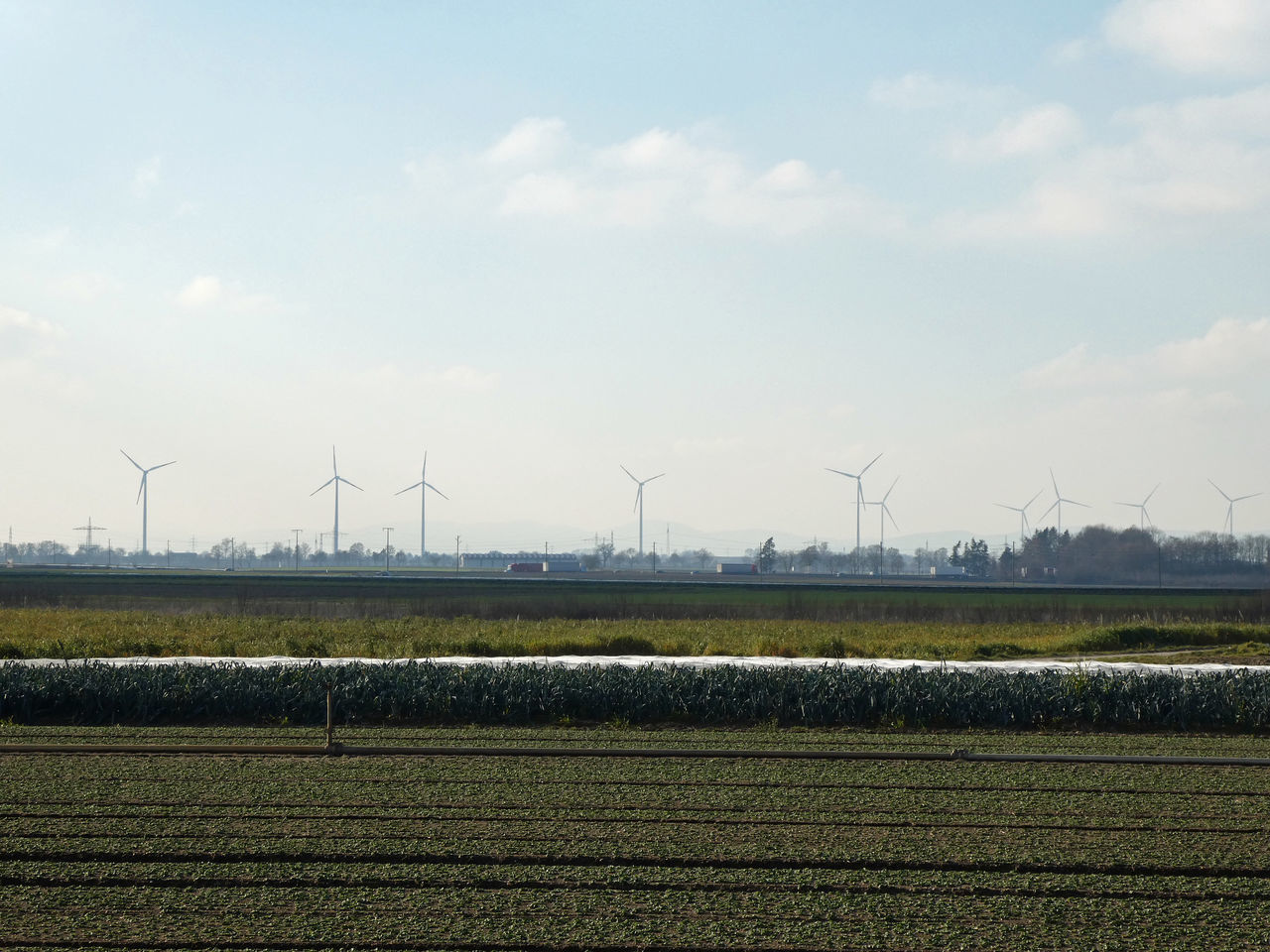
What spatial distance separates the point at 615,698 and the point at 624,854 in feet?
28.2

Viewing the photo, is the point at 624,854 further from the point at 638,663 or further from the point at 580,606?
the point at 580,606

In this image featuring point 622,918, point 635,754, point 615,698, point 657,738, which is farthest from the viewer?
point 615,698

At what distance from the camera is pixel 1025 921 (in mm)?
8180

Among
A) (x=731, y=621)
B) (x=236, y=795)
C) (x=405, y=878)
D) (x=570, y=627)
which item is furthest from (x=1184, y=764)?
(x=731, y=621)

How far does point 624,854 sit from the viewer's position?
9.63 m

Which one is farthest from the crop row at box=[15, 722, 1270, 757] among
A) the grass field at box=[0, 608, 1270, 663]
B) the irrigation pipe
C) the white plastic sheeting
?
the grass field at box=[0, 608, 1270, 663]

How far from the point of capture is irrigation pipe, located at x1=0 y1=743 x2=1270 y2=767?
43.8ft

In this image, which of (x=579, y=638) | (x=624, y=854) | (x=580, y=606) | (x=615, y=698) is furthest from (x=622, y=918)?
(x=580, y=606)

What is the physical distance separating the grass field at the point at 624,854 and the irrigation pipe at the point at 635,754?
149 mm

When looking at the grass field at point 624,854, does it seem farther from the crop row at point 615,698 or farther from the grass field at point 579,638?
the grass field at point 579,638

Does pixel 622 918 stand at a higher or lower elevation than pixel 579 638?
lower

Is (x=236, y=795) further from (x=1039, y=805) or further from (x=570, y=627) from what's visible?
(x=570, y=627)

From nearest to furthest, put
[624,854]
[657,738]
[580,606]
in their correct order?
1. [624,854]
2. [657,738]
3. [580,606]

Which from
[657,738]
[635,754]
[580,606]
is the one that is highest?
[580,606]
